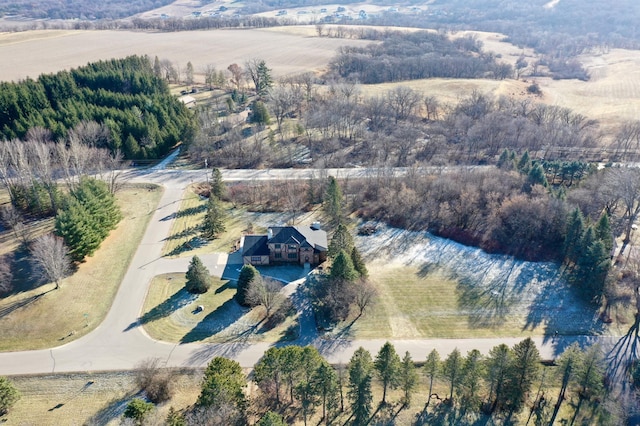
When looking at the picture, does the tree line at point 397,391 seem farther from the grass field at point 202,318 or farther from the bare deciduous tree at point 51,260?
the bare deciduous tree at point 51,260

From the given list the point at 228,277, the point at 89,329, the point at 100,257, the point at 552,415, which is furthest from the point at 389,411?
the point at 100,257

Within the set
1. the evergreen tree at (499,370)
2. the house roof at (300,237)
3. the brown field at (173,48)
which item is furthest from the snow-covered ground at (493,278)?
the brown field at (173,48)

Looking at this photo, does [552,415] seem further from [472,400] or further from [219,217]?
[219,217]

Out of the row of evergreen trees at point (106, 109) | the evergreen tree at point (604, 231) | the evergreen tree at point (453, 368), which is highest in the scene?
the row of evergreen trees at point (106, 109)

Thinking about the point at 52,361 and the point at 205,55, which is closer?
the point at 52,361

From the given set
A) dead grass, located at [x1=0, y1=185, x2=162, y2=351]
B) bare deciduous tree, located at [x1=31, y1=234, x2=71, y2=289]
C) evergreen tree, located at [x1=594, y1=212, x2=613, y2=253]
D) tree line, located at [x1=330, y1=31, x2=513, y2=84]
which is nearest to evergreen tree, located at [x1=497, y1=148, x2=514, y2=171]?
evergreen tree, located at [x1=594, y1=212, x2=613, y2=253]

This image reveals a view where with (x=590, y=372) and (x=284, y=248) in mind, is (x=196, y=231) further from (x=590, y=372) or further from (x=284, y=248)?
(x=590, y=372)

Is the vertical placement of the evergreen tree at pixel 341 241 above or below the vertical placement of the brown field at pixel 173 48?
below
